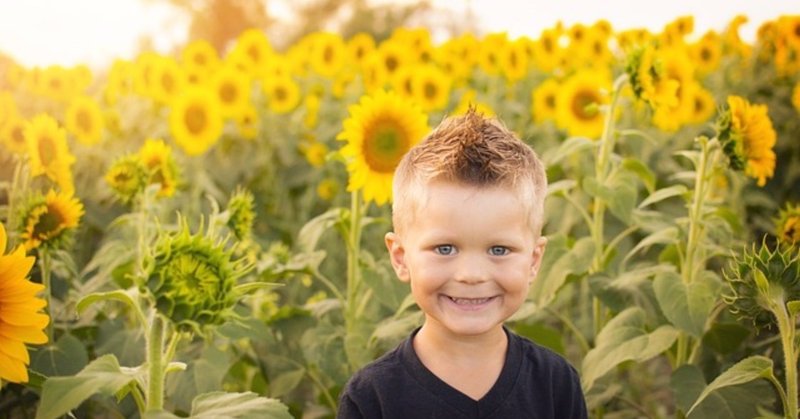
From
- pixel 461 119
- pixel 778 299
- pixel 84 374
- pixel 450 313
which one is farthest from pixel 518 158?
pixel 84 374

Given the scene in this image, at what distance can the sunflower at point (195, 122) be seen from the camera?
4629 mm

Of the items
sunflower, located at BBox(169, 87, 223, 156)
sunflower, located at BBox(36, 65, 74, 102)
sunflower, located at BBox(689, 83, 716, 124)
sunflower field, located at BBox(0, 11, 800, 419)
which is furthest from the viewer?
sunflower, located at BBox(36, 65, 74, 102)

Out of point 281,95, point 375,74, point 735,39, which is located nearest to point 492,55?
point 375,74

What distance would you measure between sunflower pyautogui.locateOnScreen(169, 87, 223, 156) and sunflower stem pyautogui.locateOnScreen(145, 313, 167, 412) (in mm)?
2970

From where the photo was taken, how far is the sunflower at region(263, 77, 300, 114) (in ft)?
18.3

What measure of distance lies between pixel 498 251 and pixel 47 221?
122 centimetres

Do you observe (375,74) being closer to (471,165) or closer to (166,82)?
(166,82)

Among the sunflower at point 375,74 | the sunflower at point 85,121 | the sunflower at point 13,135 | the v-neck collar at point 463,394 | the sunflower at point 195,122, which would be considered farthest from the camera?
the sunflower at point 375,74

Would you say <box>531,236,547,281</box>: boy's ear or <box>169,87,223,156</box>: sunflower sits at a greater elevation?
<box>169,87,223,156</box>: sunflower

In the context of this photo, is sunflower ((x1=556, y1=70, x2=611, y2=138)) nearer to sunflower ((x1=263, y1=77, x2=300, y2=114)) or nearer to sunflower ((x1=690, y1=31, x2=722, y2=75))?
sunflower ((x1=263, y1=77, x2=300, y2=114))

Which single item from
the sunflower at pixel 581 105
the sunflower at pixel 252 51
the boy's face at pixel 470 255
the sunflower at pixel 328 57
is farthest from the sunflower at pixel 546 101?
the boy's face at pixel 470 255

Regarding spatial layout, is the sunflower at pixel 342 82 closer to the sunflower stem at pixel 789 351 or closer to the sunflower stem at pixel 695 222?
the sunflower stem at pixel 695 222

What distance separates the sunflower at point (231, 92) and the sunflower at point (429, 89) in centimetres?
91

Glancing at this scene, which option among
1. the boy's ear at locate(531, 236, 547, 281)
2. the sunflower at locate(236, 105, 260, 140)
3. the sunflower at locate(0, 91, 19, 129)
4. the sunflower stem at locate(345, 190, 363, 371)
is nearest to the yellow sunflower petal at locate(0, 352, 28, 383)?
the boy's ear at locate(531, 236, 547, 281)
